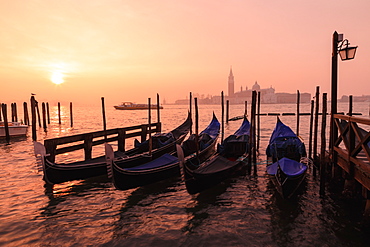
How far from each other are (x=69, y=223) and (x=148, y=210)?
6.34 ft

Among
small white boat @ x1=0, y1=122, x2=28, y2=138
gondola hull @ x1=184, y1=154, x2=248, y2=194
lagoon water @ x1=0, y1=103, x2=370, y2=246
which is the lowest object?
lagoon water @ x1=0, y1=103, x2=370, y2=246

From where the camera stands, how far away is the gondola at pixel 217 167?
7039 millimetres

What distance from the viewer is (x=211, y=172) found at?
766 cm

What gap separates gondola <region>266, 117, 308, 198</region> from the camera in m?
6.49

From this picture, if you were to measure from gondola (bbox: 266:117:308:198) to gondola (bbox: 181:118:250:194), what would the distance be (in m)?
1.20

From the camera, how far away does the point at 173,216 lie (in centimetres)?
618

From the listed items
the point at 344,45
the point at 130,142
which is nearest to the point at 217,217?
the point at 344,45

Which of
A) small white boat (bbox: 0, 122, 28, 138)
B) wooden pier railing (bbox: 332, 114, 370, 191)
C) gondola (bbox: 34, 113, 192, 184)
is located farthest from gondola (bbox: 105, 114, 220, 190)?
small white boat (bbox: 0, 122, 28, 138)

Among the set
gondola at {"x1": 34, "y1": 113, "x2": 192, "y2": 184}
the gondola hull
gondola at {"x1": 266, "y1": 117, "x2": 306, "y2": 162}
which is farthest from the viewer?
gondola at {"x1": 266, "y1": 117, "x2": 306, "y2": 162}

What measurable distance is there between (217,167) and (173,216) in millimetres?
2667

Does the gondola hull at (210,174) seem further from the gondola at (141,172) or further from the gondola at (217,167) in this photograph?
the gondola at (141,172)

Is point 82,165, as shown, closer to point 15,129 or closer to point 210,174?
point 210,174

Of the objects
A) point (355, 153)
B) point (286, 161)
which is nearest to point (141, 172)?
point (286, 161)

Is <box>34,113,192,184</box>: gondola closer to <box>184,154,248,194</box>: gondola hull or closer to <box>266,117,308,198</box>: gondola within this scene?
<box>184,154,248,194</box>: gondola hull
